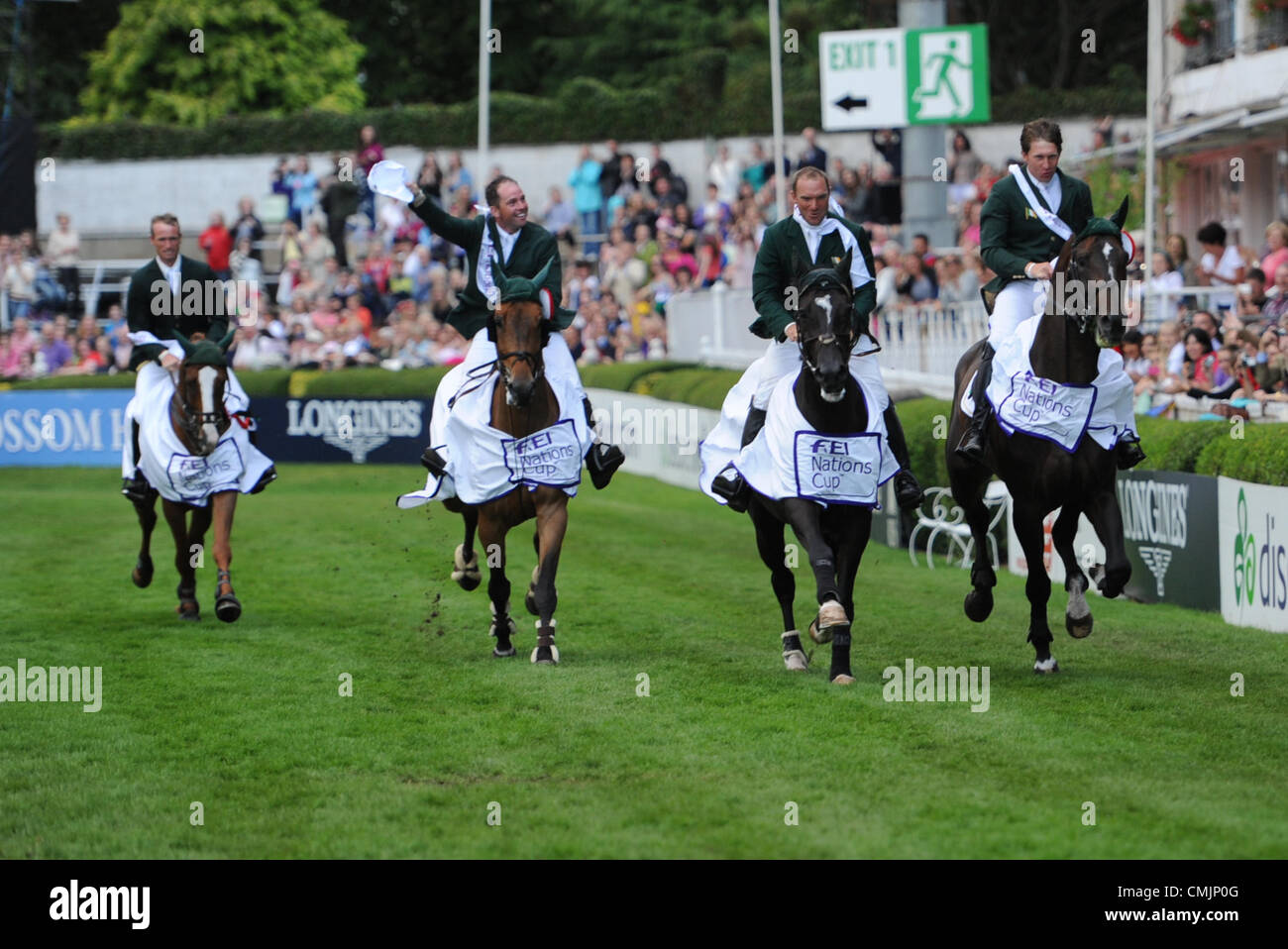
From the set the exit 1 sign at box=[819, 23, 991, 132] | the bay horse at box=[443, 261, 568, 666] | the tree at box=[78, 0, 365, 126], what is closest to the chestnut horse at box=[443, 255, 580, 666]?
the bay horse at box=[443, 261, 568, 666]

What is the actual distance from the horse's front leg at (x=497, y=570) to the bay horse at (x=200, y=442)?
7.86 feet

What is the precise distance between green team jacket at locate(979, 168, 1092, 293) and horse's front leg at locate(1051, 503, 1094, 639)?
141cm

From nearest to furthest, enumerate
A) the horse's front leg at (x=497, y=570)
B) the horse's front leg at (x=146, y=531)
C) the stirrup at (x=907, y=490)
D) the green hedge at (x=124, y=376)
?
the stirrup at (x=907, y=490) → the horse's front leg at (x=497, y=570) → the horse's front leg at (x=146, y=531) → the green hedge at (x=124, y=376)

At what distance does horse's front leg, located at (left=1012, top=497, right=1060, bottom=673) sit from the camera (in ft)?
35.5

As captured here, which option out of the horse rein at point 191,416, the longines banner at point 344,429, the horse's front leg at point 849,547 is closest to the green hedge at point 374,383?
the longines banner at point 344,429

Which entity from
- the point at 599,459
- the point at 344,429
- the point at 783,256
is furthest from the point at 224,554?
the point at 344,429

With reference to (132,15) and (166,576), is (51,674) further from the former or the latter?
(132,15)

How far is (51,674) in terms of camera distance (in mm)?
11227

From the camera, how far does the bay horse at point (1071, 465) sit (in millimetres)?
10039

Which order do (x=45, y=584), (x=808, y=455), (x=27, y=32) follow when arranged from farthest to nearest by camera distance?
1. (x=27, y=32)
2. (x=45, y=584)
3. (x=808, y=455)

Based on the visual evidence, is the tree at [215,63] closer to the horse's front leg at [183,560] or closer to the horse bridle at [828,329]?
the horse's front leg at [183,560]

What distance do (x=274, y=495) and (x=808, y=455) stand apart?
52.2ft

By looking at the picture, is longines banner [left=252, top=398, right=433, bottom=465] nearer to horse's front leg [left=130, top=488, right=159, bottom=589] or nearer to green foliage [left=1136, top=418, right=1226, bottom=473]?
horse's front leg [left=130, top=488, right=159, bottom=589]

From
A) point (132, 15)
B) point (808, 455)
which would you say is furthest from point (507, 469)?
point (132, 15)
